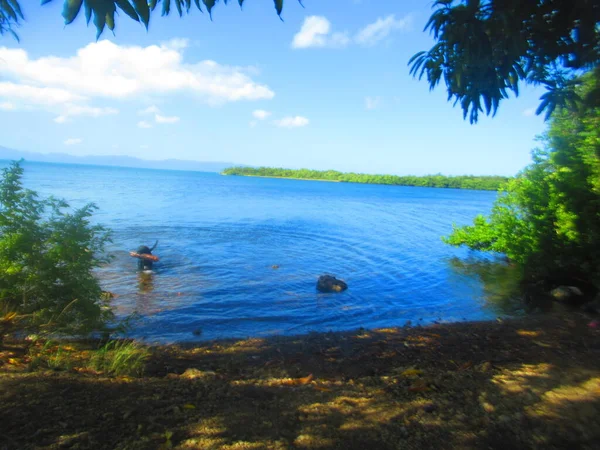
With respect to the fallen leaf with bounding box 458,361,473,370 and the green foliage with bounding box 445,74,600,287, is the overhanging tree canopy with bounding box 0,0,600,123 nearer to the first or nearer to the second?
the fallen leaf with bounding box 458,361,473,370

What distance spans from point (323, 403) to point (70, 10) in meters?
4.34

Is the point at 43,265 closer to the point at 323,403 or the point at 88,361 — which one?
the point at 88,361

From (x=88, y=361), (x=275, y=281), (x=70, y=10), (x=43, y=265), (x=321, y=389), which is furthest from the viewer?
(x=275, y=281)

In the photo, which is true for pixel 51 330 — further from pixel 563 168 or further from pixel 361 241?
pixel 361 241

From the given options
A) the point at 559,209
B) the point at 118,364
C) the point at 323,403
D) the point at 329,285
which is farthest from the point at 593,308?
the point at 118,364

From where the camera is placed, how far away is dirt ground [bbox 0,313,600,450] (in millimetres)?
3467

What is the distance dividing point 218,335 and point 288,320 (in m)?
2.20

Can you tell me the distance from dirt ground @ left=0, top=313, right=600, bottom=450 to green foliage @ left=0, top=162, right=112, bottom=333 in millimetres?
780

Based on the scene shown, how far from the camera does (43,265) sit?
6727 mm

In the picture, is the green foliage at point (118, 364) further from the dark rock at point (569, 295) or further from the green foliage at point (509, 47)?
the dark rock at point (569, 295)

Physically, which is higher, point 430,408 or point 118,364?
point 430,408

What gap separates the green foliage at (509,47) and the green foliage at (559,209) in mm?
7599

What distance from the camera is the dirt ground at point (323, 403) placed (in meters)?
3.47

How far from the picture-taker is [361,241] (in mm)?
26703
